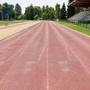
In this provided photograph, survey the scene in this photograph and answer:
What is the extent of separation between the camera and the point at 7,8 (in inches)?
7456

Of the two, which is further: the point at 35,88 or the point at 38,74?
the point at 38,74

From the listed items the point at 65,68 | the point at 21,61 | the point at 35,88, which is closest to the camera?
the point at 35,88

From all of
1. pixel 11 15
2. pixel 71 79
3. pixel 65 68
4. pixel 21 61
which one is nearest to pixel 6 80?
pixel 71 79

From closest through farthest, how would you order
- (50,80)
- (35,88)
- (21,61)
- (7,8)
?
1. (35,88)
2. (50,80)
3. (21,61)
4. (7,8)

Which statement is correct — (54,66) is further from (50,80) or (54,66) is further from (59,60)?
(50,80)

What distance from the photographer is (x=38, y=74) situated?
11.2 metres

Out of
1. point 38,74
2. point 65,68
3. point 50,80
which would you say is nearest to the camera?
point 50,80

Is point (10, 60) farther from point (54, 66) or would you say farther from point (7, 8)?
point (7, 8)

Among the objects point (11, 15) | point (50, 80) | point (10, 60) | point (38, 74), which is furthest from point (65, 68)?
point (11, 15)

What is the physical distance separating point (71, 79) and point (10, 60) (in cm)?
547

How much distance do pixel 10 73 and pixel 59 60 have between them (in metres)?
3.82

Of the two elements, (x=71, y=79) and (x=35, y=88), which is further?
(x=71, y=79)

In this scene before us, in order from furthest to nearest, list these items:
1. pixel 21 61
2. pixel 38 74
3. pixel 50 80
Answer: pixel 21 61 → pixel 38 74 → pixel 50 80

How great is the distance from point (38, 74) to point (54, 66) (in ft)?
6.30
